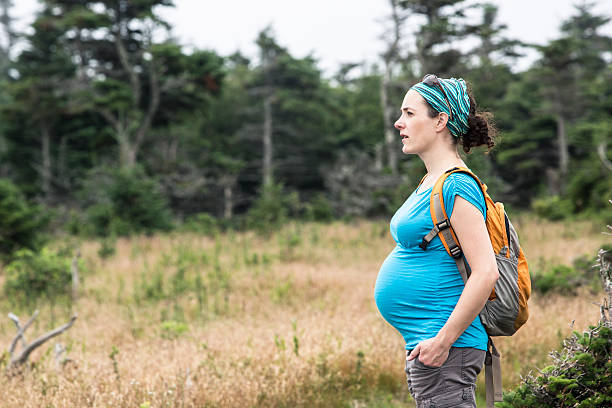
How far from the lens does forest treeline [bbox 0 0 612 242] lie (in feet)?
53.3

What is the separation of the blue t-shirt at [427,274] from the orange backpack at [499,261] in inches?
1.1

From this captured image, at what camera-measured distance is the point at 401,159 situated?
21.7 m

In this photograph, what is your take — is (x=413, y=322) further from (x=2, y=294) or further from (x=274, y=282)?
(x=2, y=294)

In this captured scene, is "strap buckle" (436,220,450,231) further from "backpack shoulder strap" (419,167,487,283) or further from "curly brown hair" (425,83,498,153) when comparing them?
"curly brown hair" (425,83,498,153)

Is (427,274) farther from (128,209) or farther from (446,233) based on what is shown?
(128,209)

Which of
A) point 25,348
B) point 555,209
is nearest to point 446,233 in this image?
point 25,348

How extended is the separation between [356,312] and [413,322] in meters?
4.55

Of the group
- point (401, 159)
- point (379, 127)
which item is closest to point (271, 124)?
point (379, 127)

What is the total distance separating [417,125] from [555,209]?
16363 millimetres

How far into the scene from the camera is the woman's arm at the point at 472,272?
177 cm

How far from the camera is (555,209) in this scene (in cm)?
1638

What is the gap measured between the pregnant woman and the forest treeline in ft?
37.0

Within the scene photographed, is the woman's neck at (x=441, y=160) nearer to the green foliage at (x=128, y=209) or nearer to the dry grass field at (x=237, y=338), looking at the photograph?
the dry grass field at (x=237, y=338)

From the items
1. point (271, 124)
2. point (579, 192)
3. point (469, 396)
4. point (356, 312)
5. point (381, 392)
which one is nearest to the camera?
point (469, 396)
